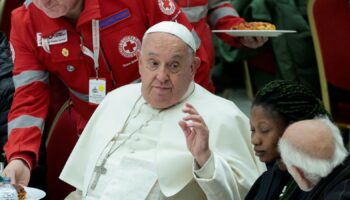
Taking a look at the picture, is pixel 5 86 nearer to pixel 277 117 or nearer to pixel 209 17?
pixel 209 17

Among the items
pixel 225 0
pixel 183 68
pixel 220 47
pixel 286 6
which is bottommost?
pixel 220 47

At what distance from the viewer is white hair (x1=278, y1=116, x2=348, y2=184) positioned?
2318 millimetres

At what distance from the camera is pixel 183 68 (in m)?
3.18

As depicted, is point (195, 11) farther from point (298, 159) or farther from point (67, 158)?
point (298, 159)

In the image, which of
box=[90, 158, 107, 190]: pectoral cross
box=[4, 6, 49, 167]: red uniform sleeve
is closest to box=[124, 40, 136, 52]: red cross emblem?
box=[4, 6, 49, 167]: red uniform sleeve

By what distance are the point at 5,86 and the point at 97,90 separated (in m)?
0.51

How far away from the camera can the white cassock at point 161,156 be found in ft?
9.89

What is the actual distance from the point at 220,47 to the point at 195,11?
5.32 feet

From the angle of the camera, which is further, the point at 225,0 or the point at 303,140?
the point at 225,0

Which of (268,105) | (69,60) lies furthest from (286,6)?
(268,105)

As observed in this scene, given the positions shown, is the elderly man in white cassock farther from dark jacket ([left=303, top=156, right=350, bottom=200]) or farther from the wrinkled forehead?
dark jacket ([left=303, top=156, right=350, bottom=200])

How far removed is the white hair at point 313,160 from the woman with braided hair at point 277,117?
0.68 feet

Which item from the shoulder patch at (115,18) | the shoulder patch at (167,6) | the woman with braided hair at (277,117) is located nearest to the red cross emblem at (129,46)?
the shoulder patch at (115,18)

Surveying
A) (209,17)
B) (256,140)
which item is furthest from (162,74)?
(209,17)
